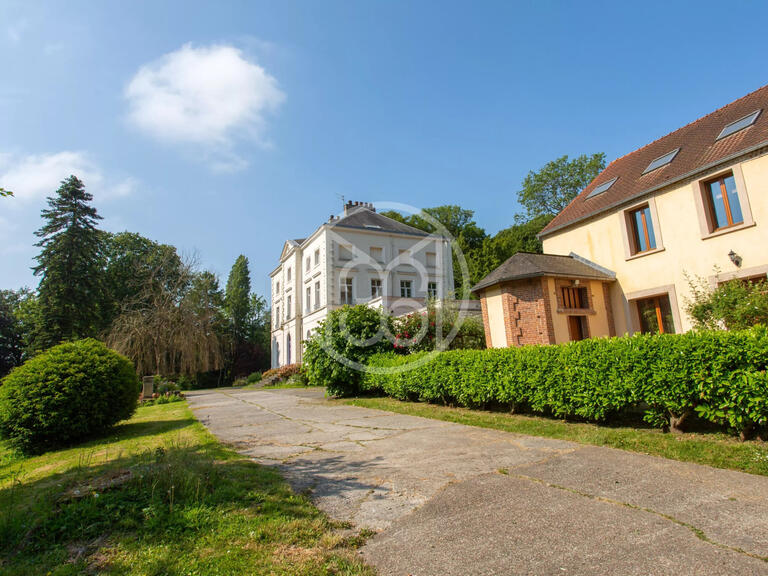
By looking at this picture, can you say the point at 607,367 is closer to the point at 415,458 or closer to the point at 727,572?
the point at 415,458

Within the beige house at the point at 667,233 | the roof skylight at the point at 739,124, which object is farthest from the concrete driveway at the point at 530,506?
the roof skylight at the point at 739,124

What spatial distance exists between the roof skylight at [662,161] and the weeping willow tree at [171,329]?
1025 inches

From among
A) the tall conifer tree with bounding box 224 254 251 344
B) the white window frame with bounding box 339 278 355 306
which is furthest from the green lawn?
the tall conifer tree with bounding box 224 254 251 344

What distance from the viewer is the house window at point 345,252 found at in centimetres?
3034

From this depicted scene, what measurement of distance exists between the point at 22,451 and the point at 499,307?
1215 centimetres

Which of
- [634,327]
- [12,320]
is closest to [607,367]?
[634,327]

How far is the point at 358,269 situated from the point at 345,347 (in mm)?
17284

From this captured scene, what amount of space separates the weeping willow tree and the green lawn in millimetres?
22819

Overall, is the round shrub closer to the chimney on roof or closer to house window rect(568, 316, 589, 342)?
house window rect(568, 316, 589, 342)

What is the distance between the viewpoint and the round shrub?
25.9 ft

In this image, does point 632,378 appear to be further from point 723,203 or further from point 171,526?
point 723,203

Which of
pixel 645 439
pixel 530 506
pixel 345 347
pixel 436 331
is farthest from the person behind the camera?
pixel 436 331

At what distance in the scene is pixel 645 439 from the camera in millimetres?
5707

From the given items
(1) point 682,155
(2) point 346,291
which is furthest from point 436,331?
(2) point 346,291
